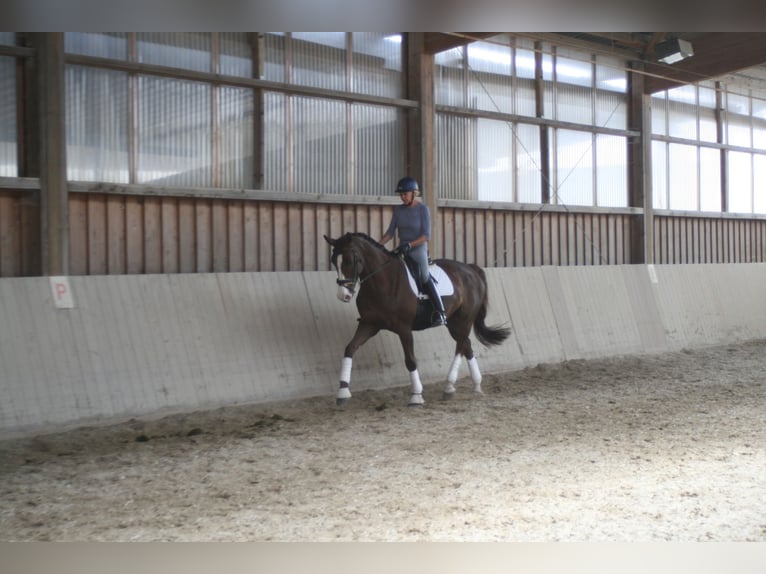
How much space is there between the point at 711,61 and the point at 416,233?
25.6ft

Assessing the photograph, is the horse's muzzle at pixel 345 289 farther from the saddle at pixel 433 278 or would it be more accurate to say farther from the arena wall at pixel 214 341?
the arena wall at pixel 214 341

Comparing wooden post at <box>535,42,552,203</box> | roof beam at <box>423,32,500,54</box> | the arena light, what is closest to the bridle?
roof beam at <box>423,32,500,54</box>

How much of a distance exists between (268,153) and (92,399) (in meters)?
3.55

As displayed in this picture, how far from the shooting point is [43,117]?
680 cm

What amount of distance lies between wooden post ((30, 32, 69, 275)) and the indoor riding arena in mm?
23

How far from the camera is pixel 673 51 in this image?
1214 cm

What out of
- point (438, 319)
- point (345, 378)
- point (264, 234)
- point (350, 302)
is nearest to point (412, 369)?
point (438, 319)

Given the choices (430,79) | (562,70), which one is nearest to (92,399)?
(430,79)

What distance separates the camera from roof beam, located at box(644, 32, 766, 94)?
38.7ft

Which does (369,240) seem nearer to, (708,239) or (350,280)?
(350,280)

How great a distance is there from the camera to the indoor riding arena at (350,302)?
4199 millimetres

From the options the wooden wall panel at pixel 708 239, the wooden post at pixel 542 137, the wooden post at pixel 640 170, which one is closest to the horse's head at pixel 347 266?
the wooden post at pixel 542 137

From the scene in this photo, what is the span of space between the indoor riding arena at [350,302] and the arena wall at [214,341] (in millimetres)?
24

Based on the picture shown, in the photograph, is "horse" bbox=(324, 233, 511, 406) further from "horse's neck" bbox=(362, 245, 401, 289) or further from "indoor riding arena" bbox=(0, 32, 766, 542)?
"indoor riding arena" bbox=(0, 32, 766, 542)
